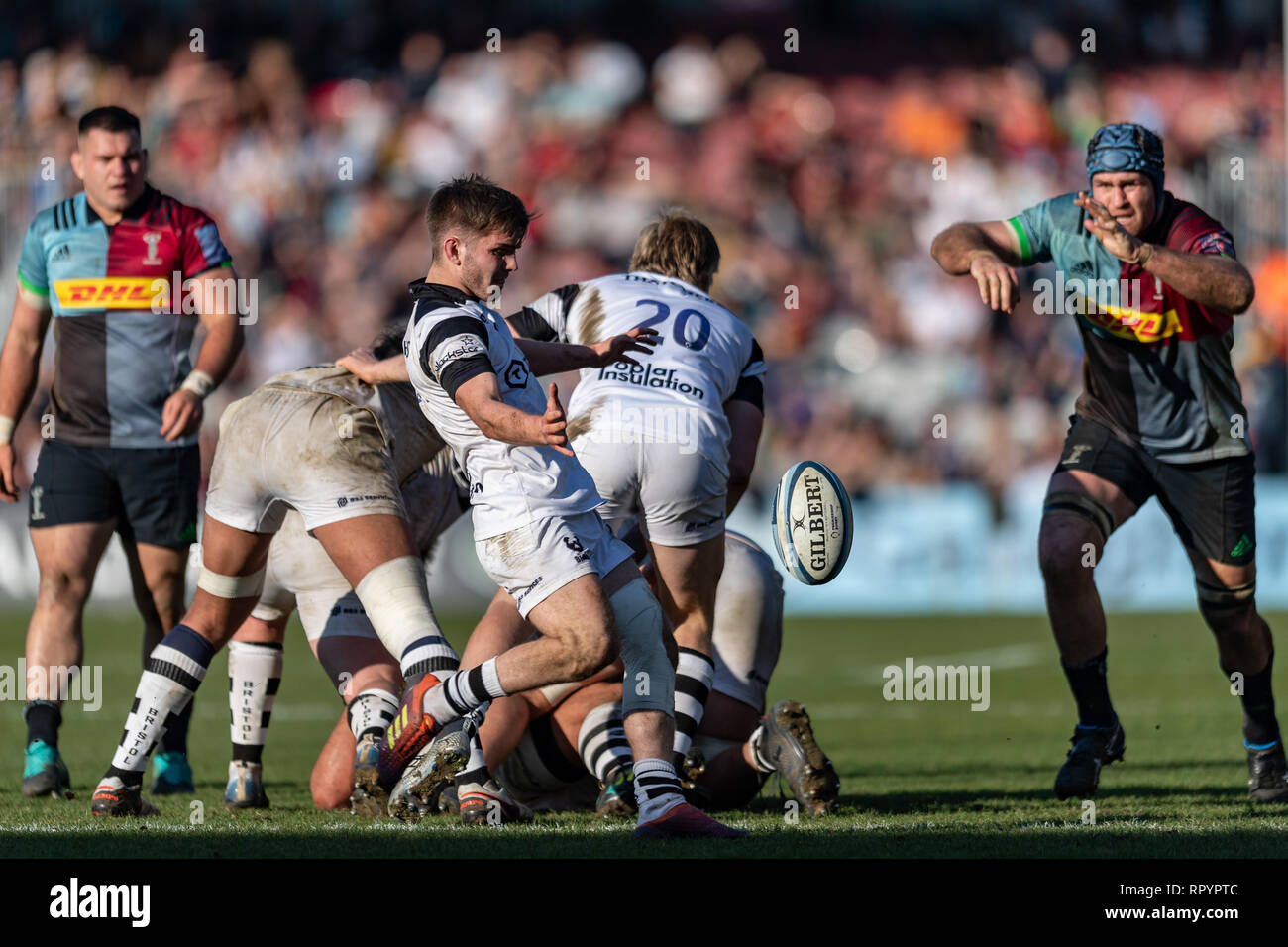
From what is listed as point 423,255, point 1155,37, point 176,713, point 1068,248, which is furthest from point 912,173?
→ point 176,713

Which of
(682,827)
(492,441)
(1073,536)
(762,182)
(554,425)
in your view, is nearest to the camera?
(554,425)

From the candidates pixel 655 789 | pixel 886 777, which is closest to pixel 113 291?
pixel 655 789

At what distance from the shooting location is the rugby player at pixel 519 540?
5.46 metres

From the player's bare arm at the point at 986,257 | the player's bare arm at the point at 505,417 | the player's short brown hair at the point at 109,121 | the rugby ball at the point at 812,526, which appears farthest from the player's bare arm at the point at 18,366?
the player's bare arm at the point at 986,257

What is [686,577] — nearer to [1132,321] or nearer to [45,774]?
[1132,321]

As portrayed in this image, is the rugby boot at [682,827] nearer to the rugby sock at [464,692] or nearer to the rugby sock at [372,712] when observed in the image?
the rugby sock at [464,692]

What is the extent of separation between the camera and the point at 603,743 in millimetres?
6484

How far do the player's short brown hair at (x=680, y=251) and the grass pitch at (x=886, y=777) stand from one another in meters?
2.19

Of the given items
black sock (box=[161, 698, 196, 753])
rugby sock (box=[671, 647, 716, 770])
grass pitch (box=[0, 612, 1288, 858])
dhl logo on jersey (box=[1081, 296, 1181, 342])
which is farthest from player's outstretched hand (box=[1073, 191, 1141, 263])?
black sock (box=[161, 698, 196, 753])

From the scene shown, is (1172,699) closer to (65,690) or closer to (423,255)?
(65,690)

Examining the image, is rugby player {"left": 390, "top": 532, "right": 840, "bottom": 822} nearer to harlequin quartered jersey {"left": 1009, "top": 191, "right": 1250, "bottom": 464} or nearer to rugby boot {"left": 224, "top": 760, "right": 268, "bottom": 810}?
rugby boot {"left": 224, "top": 760, "right": 268, "bottom": 810}

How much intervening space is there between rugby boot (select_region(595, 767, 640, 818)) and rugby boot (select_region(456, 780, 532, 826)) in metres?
0.30

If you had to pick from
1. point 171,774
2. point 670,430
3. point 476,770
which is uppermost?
point 670,430

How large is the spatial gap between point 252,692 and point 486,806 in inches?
56.3
